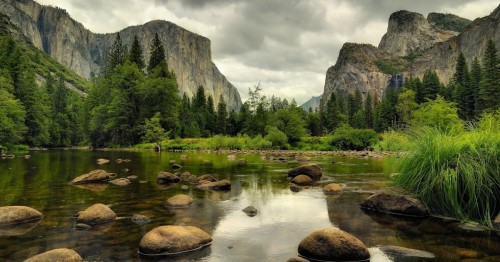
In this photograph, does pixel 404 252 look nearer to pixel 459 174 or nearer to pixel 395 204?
pixel 459 174

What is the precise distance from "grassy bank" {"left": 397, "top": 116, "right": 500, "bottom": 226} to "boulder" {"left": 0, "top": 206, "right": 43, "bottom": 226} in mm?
10520

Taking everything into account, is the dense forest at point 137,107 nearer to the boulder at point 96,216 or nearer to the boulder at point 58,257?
the boulder at point 96,216

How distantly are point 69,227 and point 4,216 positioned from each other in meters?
1.83

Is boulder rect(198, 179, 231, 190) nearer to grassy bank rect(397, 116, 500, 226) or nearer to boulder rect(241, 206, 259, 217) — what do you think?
boulder rect(241, 206, 259, 217)

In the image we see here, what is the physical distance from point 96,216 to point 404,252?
716 cm

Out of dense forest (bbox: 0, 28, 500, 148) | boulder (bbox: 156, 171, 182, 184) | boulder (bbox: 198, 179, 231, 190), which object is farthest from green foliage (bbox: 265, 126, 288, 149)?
boulder (bbox: 198, 179, 231, 190)

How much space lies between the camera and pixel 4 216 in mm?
8742

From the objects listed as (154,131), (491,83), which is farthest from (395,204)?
(491,83)

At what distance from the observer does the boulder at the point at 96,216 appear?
8.82 metres

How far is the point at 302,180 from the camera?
16.7 m

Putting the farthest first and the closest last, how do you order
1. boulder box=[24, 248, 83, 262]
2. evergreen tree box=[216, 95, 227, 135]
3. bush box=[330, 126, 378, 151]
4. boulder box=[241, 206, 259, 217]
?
evergreen tree box=[216, 95, 227, 135] → bush box=[330, 126, 378, 151] → boulder box=[241, 206, 259, 217] → boulder box=[24, 248, 83, 262]

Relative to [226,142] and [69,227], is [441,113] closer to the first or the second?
[226,142]

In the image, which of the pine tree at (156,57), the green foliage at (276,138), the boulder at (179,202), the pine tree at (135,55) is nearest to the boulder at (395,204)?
the boulder at (179,202)

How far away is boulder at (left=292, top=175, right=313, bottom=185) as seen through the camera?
54.2 feet
